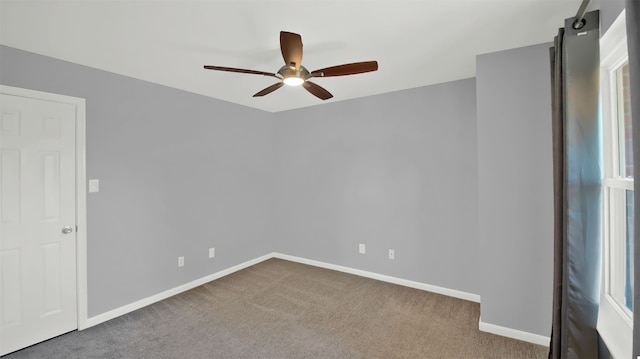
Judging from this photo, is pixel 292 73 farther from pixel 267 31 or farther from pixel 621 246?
pixel 621 246

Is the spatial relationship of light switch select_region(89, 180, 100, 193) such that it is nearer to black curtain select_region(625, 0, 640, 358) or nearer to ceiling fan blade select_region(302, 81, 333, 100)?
ceiling fan blade select_region(302, 81, 333, 100)

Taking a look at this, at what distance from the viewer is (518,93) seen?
92.5 inches

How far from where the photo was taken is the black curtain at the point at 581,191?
4.96 feet

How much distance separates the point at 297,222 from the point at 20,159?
10.4ft

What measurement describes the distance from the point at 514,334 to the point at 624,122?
72.1 inches

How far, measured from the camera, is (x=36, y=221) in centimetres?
237

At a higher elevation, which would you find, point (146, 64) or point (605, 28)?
point (146, 64)

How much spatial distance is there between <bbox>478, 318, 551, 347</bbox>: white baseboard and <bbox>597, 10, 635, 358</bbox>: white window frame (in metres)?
0.83

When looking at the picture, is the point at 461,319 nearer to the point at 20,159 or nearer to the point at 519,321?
the point at 519,321

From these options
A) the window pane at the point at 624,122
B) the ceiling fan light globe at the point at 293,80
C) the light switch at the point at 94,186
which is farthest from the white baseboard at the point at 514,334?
the light switch at the point at 94,186

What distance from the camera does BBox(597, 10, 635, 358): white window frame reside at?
1.41 meters

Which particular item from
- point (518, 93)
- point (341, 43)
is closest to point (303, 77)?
point (341, 43)

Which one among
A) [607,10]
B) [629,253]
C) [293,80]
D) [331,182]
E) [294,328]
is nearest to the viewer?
[607,10]

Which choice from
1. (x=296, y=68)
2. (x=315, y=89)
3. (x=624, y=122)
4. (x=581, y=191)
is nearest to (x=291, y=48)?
(x=296, y=68)
